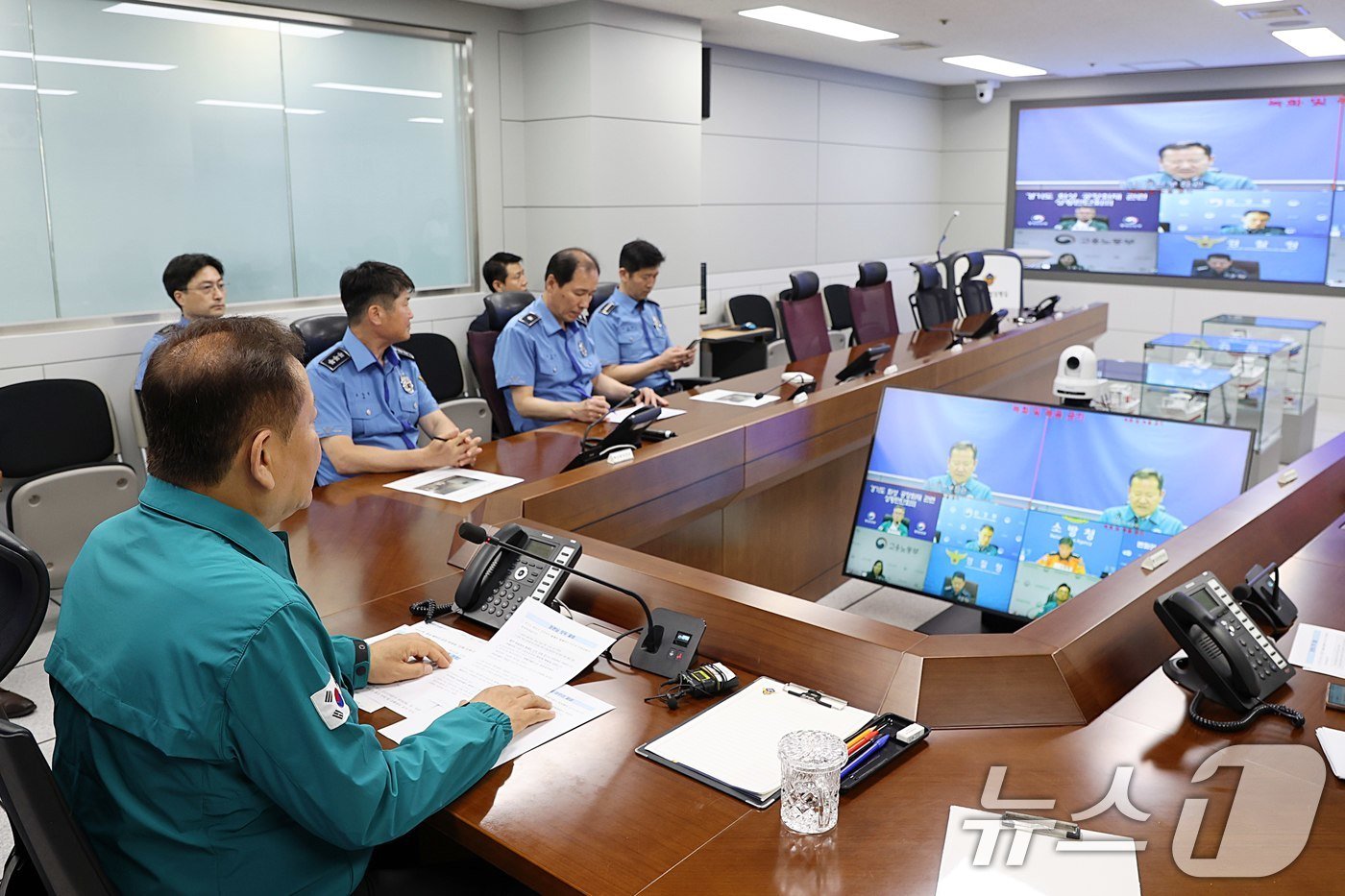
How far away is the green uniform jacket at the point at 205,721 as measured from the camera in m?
1.18

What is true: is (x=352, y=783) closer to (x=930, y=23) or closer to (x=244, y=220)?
(x=244, y=220)

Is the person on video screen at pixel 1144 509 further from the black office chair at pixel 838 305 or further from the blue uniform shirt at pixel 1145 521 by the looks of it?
the black office chair at pixel 838 305

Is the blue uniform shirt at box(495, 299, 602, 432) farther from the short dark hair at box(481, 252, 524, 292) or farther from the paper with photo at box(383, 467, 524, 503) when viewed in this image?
the short dark hair at box(481, 252, 524, 292)

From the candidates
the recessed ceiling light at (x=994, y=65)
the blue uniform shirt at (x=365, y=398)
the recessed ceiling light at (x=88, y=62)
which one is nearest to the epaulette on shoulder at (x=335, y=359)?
the blue uniform shirt at (x=365, y=398)

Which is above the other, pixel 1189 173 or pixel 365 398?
pixel 1189 173

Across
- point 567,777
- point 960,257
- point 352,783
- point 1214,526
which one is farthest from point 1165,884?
point 960,257

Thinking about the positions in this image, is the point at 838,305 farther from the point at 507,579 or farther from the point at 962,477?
the point at 507,579

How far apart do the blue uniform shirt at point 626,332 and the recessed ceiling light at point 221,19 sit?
6.58ft

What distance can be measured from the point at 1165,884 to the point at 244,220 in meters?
4.87

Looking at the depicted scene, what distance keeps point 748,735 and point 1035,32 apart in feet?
22.0

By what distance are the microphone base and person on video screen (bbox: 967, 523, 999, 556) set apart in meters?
0.89

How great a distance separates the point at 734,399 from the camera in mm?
4004

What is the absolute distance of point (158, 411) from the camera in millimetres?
1271

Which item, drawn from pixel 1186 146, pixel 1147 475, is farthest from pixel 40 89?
pixel 1186 146
